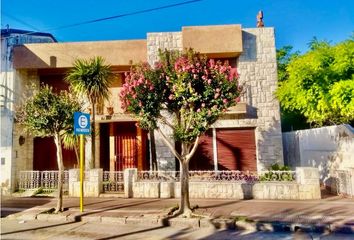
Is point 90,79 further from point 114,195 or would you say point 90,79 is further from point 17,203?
point 17,203

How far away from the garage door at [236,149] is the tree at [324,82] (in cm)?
244

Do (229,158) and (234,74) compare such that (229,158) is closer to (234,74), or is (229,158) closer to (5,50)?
(234,74)

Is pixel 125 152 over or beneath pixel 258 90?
beneath

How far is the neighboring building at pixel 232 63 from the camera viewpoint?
42.9 feet

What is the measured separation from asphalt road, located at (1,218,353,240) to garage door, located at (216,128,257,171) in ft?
21.5

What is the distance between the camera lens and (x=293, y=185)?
33.0 feet

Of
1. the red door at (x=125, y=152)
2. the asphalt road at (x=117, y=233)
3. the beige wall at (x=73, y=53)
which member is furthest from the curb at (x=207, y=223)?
the beige wall at (x=73, y=53)

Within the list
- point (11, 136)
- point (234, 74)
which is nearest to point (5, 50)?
point (11, 136)

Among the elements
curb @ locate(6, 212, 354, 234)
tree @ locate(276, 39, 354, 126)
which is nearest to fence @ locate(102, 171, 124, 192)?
curb @ locate(6, 212, 354, 234)

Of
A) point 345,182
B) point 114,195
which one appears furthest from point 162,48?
point 345,182

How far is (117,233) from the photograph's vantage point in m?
6.99

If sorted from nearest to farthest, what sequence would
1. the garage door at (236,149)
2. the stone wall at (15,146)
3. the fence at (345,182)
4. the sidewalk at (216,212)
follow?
1. the sidewalk at (216,212)
2. the fence at (345,182)
3. the stone wall at (15,146)
4. the garage door at (236,149)

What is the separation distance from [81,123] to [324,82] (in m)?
9.10

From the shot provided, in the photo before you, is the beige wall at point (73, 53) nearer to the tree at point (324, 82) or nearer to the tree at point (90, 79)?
the tree at point (90, 79)
